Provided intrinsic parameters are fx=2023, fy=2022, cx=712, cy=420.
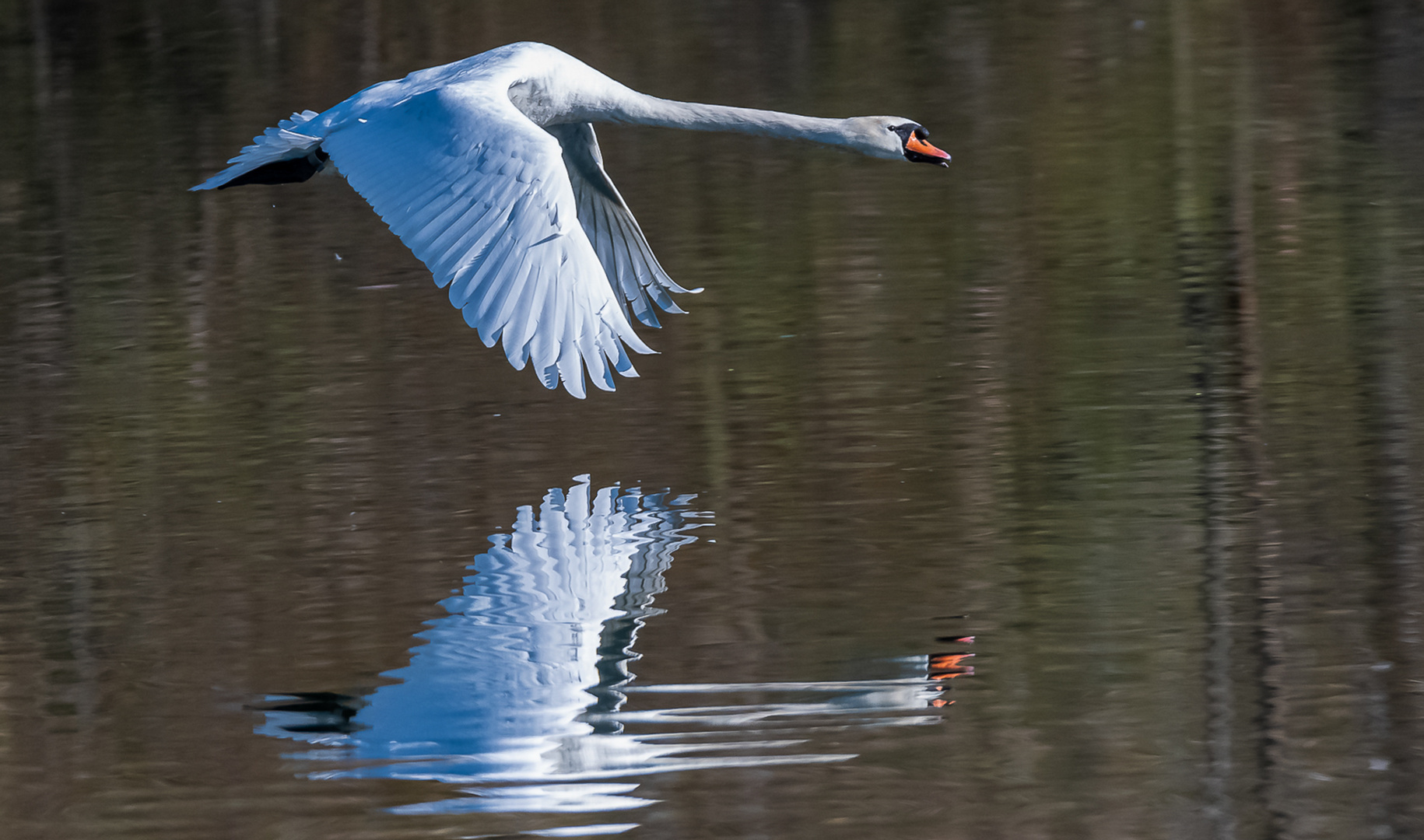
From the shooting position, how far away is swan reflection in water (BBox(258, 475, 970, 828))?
13.8ft

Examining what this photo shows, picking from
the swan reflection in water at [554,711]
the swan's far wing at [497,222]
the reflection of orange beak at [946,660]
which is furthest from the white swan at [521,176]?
the reflection of orange beak at [946,660]

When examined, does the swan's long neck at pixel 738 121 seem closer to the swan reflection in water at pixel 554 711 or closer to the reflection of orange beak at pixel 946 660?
the swan reflection in water at pixel 554 711

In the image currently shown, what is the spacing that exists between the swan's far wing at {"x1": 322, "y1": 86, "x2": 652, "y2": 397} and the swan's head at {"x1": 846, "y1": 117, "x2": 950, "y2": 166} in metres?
1.54

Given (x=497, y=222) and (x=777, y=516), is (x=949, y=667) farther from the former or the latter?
(x=497, y=222)

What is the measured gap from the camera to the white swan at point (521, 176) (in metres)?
5.45

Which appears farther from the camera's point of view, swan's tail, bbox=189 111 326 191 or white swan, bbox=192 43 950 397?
swan's tail, bbox=189 111 326 191

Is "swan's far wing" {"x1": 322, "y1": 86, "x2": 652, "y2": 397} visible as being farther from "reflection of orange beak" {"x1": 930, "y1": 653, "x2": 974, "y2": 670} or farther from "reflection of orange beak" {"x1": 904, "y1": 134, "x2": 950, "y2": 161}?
"reflection of orange beak" {"x1": 904, "y1": 134, "x2": 950, "y2": 161}

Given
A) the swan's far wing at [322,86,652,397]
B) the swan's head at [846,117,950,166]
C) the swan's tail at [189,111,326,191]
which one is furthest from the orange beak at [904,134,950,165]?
the swan's tail at [189,111,326,191]

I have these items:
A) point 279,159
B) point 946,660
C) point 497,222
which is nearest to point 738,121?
point 279,159

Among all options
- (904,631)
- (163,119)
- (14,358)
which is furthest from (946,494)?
(163,119)

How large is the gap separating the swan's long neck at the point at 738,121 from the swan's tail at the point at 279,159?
117 centimetres

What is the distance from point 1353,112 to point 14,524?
869cm

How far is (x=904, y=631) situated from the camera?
493 cm

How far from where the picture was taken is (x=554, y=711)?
4555mm
